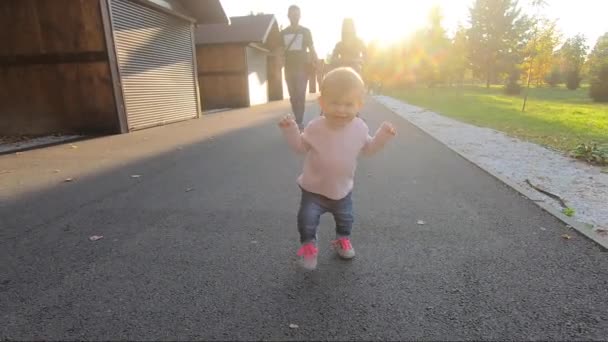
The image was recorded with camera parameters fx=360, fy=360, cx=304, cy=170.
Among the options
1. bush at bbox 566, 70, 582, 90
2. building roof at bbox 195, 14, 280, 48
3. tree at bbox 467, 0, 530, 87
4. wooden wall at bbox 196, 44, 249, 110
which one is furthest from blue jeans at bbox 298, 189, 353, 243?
tree at bbox 467, 0, 530, 87

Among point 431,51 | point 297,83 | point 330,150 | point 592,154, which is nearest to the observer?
point 330,150

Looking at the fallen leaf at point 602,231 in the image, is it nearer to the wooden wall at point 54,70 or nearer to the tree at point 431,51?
the wooden wall at point 54,70

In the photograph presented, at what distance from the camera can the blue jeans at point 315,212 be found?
2279 mm

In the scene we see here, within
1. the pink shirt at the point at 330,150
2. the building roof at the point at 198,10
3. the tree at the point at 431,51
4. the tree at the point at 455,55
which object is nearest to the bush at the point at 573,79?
the tree at the point at 431,51

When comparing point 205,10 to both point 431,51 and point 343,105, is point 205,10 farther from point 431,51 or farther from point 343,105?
point 431,51

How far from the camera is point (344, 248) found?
239 cm

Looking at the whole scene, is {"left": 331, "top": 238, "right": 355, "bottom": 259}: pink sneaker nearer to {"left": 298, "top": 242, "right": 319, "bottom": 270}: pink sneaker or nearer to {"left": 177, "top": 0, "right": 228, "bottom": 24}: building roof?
{"left": 298, "top": 242, "right": 319, "bottom": 270}: pink sneaker

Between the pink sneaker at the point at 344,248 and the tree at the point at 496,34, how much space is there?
54.4 m

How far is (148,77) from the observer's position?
33.2ft

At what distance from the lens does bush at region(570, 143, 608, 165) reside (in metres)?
4.84

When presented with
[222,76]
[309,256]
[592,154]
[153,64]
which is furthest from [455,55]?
[309,256]

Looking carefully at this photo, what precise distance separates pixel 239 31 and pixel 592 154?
60.2 feet

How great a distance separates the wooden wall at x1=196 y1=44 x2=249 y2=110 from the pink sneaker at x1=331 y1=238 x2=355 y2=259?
17.8 metres

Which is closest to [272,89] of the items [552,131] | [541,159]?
A: [552,131]
